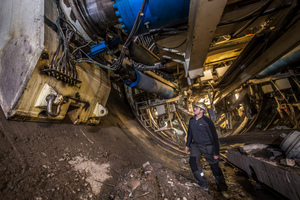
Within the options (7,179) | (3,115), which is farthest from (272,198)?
(3,115)

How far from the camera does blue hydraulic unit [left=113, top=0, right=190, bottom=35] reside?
6.07 feet

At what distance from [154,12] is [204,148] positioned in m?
2.65

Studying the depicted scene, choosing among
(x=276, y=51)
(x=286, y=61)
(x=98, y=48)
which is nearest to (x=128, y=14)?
(x=98, y=48)

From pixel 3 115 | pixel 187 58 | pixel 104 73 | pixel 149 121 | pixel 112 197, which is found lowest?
pixel 112 197

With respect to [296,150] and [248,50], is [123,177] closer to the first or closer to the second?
[296,150]

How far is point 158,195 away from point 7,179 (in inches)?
65.7

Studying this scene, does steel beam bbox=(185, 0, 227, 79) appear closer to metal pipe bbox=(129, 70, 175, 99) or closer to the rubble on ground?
metal pipe bbox=(129, 70, 175, 99)

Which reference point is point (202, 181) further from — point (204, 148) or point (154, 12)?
point (154, 12)

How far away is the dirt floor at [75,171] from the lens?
124cm

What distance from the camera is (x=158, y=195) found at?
1.69 m

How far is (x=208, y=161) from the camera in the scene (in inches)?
96.3

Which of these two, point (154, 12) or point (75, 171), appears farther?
point (154, 12)

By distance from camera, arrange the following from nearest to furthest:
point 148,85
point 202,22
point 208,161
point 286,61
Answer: point 202,22, point 208,161, point 286,61, point 148,85

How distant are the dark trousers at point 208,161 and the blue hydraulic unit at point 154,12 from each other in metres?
2.46
